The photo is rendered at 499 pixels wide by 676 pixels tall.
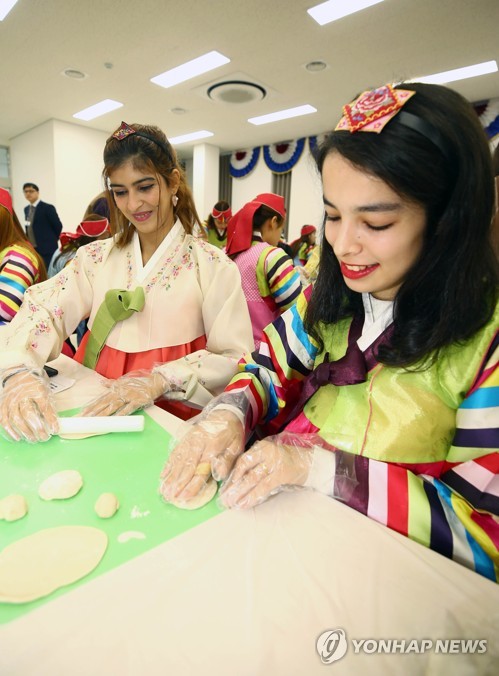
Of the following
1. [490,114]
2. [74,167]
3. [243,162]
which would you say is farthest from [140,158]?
[243,162]

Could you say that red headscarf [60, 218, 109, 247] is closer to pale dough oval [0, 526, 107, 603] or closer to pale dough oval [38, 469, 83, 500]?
pale dough oval [38, 469, 83, 500]

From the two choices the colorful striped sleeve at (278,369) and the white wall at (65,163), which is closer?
the colorful striped sleeve at (278,369)

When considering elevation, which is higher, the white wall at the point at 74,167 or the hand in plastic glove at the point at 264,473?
the white wall at the point at 74,167

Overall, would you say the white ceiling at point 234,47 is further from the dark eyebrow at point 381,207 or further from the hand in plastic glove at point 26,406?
the hand in plastic glove at point 26,406

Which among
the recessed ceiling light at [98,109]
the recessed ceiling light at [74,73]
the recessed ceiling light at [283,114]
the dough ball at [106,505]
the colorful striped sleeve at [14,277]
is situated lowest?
the dough ball at [106,505]

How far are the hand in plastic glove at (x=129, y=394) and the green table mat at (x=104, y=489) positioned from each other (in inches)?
4.4

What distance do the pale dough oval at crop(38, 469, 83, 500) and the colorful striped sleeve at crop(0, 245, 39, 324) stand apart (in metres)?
1.24

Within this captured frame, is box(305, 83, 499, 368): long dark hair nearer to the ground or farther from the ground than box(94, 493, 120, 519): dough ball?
farther from the ground

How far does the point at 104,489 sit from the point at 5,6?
4560mm

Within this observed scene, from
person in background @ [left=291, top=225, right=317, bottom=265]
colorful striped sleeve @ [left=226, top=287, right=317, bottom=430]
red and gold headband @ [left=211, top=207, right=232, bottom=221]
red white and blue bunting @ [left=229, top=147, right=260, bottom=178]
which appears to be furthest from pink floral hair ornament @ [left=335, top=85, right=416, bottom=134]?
red white and blue bunting @ [left=229, top=147, right=260, bottom=178]

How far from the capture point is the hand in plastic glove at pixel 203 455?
0.69 meters

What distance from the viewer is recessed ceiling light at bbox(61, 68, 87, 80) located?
4.53 metres

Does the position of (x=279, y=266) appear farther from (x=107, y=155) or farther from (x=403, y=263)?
(x=403, y=263)

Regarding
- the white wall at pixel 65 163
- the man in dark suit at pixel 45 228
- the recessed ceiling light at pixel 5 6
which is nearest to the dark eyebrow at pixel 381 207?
the recessed ceiling light at pixel 5 6
